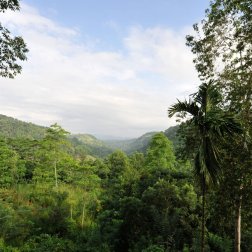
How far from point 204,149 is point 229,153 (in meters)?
1.06

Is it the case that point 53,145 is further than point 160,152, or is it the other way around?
point 160,152

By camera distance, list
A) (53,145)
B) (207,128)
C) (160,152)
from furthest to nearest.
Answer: (160,152) → (53,145) → (207,128)

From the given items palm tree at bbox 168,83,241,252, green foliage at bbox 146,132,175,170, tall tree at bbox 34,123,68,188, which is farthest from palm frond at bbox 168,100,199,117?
green foliage at bbox 146,132,175,170

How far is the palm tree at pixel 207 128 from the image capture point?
27.3 ft

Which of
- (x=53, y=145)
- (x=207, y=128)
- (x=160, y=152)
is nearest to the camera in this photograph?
(x=207, y=128)

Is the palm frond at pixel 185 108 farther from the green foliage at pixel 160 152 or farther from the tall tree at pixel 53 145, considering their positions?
the green foliage at pixel 160 152

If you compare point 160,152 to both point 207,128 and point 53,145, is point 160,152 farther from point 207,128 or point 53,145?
point 207,128

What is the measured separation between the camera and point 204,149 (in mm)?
8484

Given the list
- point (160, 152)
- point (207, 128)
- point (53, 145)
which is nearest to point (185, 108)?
Result: point (207, 128)

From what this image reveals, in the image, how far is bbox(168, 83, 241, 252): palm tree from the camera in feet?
27.3

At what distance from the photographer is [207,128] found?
8586 millimetres

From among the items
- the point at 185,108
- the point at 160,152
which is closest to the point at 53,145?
the point at 160,152

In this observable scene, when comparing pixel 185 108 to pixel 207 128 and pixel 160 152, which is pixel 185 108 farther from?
pixel 160 152

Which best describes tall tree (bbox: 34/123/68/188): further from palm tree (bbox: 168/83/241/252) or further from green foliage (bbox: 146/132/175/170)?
palm tree (bbox: 168/83/241/252)
